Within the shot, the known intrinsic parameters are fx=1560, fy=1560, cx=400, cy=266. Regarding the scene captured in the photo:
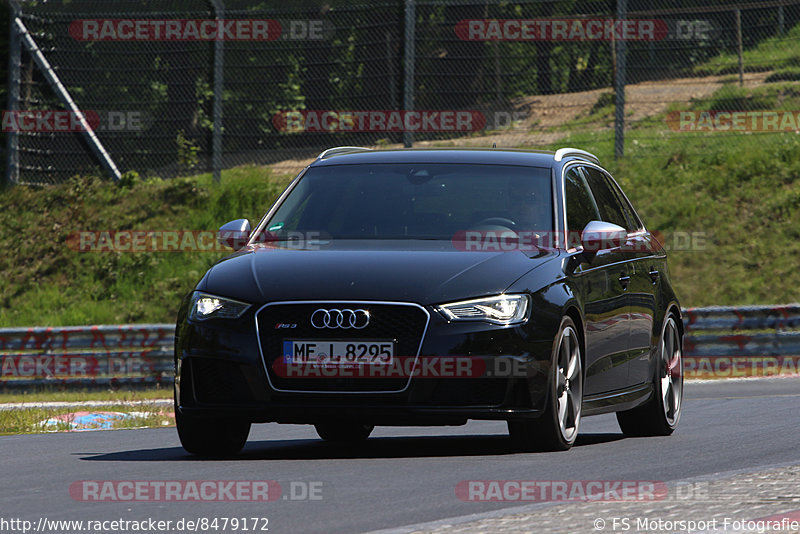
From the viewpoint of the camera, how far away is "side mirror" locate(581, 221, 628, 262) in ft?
30.0

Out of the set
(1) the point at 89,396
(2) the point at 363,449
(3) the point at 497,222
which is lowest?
(1) the point at 89,396

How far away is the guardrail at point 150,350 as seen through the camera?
1855 cm

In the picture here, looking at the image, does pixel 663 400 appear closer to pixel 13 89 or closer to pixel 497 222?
pixel 497 222

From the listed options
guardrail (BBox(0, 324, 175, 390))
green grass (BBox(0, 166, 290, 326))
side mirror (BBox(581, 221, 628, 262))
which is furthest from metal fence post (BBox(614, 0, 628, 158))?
side mirror (BBox(581, 221, 628, 262))

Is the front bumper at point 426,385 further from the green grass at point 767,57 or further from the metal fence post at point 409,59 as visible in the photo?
the green grass at point 767,57

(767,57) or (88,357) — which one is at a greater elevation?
(767,57)

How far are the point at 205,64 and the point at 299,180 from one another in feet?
45.0

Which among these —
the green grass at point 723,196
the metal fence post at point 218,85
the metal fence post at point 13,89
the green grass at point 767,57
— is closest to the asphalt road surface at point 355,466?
the green grass at point 723,196

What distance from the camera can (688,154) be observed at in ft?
77.9

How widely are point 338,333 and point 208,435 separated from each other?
122 cm

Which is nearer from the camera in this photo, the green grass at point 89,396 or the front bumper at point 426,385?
the front bumper at point 426,385

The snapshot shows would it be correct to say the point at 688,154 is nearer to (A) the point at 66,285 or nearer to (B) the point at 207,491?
(A) the point at 66,285

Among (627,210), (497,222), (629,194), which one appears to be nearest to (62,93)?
(629,194)

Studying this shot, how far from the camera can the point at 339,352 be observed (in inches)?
316
